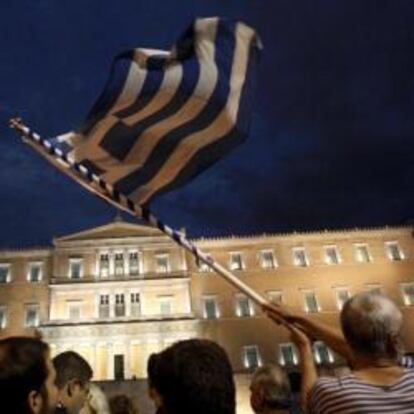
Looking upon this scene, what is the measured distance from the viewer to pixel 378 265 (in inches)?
1738

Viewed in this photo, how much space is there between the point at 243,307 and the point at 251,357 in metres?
3.76

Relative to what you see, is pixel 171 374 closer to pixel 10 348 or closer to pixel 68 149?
pixel 10 348

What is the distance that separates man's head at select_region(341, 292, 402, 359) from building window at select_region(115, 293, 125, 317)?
3902 cm

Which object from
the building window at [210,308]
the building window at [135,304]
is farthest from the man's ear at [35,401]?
the building window at [210,308]

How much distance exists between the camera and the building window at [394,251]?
44.6 meters

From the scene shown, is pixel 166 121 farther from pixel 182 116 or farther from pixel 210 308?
pixel 210 308

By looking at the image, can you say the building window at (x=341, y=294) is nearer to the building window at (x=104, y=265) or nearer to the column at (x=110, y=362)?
the column at (x=110, y=362)

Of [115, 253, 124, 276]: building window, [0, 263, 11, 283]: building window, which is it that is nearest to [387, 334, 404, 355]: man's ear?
[115, 253, 124, 276]: building window

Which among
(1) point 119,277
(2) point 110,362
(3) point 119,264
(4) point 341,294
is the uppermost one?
(3) point 119,264

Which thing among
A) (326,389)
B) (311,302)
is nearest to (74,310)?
(311,302)

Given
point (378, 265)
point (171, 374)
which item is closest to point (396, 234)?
point (378, 265)

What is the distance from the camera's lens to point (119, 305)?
41344mm

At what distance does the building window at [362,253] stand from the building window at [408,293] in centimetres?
319

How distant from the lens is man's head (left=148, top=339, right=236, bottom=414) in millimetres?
2551
